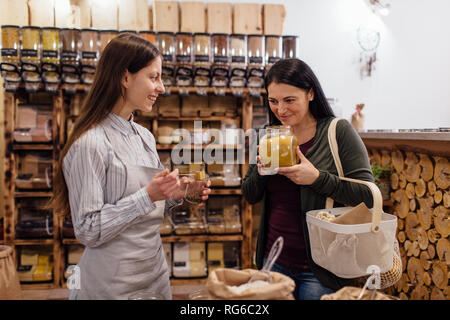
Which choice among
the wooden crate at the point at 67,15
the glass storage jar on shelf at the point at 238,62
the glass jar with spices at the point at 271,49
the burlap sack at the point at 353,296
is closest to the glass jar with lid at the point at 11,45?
the wooden crate at the point at 67,15

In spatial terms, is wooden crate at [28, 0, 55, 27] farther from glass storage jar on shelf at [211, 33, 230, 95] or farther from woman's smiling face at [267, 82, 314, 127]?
woman's smiling face at [267, 82, 314, 127]

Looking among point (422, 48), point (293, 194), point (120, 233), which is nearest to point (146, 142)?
point (120, 233)

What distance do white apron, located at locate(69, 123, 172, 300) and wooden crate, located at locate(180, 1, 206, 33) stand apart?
2.50 m

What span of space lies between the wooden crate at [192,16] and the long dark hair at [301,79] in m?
2.26

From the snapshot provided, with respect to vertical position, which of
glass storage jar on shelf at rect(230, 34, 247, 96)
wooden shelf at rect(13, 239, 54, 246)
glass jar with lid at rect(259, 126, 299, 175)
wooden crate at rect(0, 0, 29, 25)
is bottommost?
wooden shelf at rect(13, 239, 54, 246)

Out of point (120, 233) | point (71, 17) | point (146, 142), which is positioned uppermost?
point (71, 17)

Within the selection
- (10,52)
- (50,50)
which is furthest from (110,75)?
(10,52)

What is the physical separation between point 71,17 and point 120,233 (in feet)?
9.02

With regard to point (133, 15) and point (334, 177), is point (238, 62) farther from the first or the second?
point (334, 177)

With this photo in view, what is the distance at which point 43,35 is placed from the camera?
2984 millimetres

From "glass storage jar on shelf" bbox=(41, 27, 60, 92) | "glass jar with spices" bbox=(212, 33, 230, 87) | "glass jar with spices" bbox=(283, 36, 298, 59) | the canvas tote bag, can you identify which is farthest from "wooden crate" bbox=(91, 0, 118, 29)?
the canvas tote bag

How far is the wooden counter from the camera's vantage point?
195 centimetres

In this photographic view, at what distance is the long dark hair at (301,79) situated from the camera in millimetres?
1343
